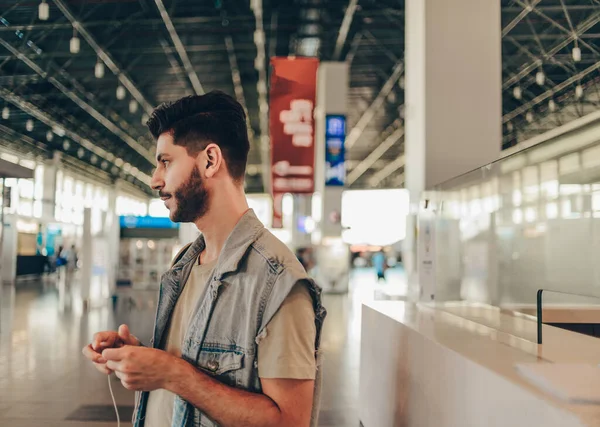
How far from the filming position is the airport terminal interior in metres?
2.41

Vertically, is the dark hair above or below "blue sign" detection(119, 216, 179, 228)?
below

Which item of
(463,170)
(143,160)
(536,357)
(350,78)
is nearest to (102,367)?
(536,357)

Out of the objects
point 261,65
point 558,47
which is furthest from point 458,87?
point 261,65

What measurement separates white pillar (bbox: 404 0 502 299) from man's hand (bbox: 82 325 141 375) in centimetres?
422

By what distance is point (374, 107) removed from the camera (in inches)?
1033

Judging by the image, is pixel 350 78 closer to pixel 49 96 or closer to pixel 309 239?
pixel 309 239

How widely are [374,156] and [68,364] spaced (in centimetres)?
3205

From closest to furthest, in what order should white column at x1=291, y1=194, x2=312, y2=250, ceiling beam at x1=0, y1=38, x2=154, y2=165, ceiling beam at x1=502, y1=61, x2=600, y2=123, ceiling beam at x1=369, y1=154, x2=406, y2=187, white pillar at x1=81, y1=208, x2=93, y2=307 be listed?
white pillar at x1=81, y1=208, x2=93, y2=307
ceiling beam at x1=0, y1=38, x2=154, y2=165
ceiling beam at x1=502, y1=61, x2=600, y2=123
white column at x1=291, y1=194, x2=312, y2=250
ceiling beam at x1=369, y1=154, x2=406, y2=187

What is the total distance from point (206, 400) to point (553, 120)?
26231mm

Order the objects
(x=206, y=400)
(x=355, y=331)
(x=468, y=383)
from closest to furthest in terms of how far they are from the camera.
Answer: (x=206, y=400) < (x=468, y=383) < (x=355, y=331)

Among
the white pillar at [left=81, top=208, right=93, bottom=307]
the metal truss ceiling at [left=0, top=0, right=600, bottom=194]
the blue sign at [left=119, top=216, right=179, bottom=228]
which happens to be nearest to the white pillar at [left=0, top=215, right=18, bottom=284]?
the metal truss ceiling at [left=0, top=0, right=600, bottom=194]

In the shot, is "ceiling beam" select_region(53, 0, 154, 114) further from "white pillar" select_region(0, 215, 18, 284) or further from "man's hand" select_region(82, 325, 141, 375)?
"man's hand" select_region(82, 325, 141, 375)

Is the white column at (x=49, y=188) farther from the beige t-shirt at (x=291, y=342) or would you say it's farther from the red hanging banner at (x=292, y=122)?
the beige t-shirt at (x=291, y=342)

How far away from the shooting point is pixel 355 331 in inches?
395
